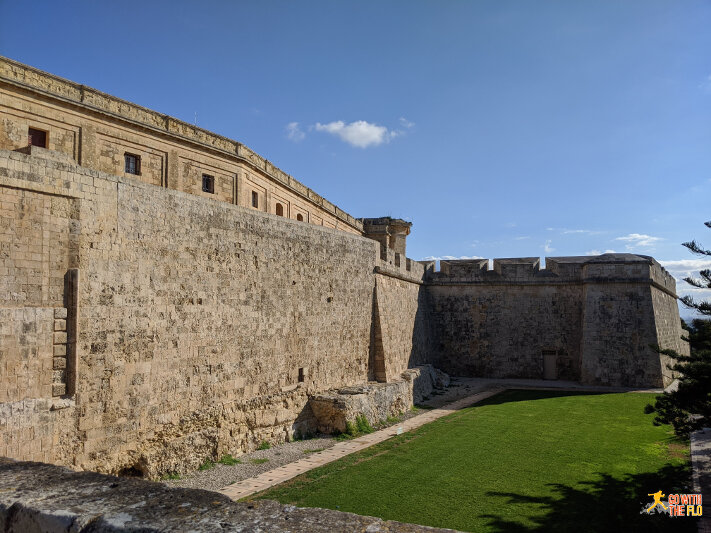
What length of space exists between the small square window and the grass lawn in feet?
30.5

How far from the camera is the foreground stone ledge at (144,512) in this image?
2.39m

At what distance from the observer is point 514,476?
26.0 feet

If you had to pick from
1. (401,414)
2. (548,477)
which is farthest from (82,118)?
(548,477)

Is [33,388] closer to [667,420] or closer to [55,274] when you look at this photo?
[55,274]

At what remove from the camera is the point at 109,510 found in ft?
8.25

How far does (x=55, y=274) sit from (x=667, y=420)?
908cm

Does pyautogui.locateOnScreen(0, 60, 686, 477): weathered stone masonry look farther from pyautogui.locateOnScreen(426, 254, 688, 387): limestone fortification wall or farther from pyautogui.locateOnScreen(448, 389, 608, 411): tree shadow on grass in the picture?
pyautogui.locateOnScreen(448, 389, 608, 411): tree shadow on grass

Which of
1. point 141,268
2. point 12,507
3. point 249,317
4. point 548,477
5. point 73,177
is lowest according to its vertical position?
point 548,477

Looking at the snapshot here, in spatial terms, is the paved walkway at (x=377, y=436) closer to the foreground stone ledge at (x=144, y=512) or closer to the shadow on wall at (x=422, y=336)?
the shadow on wall at (x=422, y=336)

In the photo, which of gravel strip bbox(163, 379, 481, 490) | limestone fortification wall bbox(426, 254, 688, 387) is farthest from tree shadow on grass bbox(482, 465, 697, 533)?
limestone fortification wall bbox(426, 254, 688, 387)

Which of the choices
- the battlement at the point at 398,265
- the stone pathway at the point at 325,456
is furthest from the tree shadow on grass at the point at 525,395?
the battlement at the point at 398,265

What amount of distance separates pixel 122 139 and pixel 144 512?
41.2 feet

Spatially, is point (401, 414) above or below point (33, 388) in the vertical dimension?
below

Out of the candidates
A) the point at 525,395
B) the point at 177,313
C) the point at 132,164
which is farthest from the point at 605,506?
the point at 132,164
